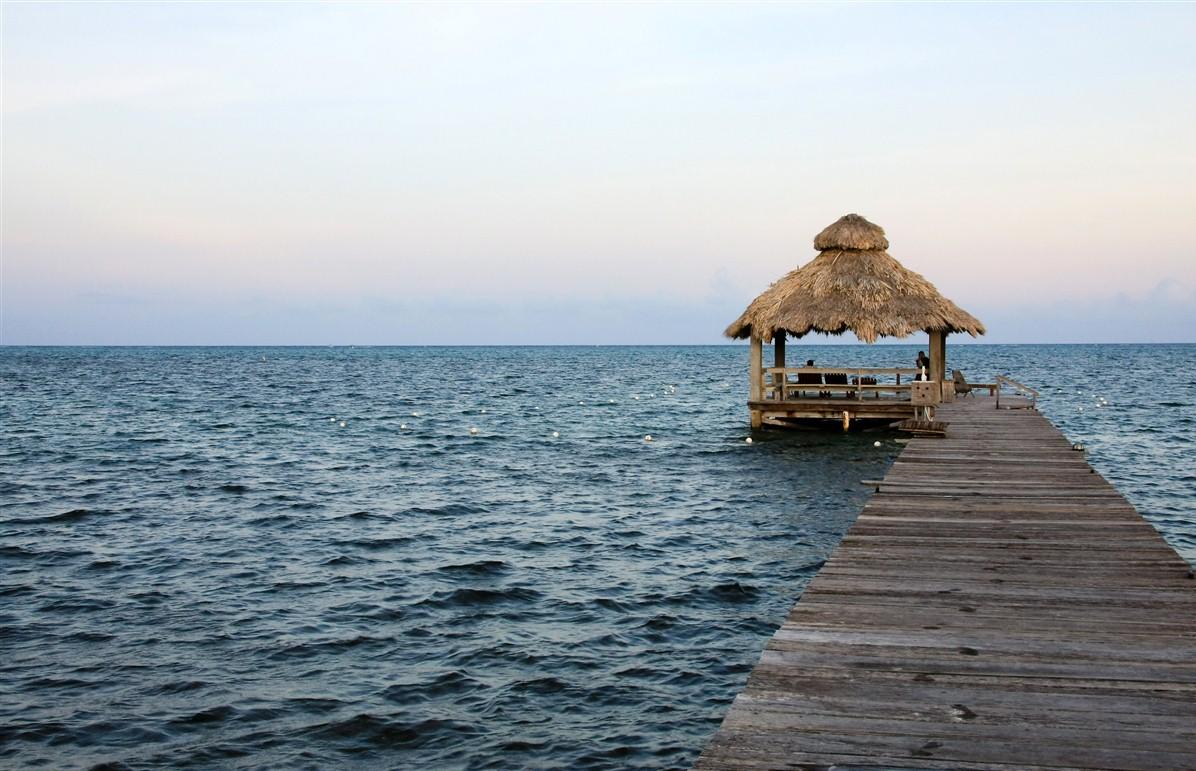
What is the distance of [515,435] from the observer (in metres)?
33.2

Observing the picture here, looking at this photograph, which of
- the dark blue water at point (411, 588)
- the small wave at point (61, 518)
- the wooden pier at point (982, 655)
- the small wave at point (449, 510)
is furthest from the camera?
the small wave at point (449, 510)

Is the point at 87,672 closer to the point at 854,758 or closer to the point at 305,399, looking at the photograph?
the point at 854,758

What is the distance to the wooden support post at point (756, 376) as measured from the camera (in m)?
28.0

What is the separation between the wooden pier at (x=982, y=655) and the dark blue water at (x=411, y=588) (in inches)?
73.7

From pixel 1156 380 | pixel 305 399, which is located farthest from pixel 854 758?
pixel 1156 380

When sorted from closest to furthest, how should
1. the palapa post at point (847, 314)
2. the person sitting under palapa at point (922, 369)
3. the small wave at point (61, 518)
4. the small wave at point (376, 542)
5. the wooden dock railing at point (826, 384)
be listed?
1. the small wave at point (376, 542)
2. the small wave at point (61, 518)
3. the wooden dock railing at point (826, 384)
4. the palapa post at point (847, 314)
5. the person sitting under palapa at point (922, 369)

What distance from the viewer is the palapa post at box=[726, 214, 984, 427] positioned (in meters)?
26.6

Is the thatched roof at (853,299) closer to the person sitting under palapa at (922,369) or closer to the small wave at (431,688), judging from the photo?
the person sitting under palapa at (922,369)

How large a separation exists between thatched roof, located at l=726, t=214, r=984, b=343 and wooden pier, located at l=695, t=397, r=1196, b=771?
1591cm

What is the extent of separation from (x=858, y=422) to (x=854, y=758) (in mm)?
24710

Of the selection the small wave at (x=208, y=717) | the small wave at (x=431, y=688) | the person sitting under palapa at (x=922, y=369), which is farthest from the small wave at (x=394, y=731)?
the person sitting under palapa at (x=922, y=369)

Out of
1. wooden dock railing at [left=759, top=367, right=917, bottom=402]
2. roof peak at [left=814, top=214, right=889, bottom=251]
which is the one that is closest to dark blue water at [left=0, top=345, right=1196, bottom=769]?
wooden dock railing at [left=759, top=367, right=917, bottom=402]

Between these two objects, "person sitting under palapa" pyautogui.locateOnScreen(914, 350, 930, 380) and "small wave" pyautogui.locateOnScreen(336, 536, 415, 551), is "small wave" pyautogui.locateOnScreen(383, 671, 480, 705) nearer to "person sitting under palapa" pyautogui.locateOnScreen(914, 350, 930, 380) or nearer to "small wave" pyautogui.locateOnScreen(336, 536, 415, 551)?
"small wave" pyautogui.locateOnScreen(336, 536, 415, 551)

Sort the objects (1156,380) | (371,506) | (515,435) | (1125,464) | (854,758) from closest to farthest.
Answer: (854,758), (371,506), (1125,464), (515,435), (1156,380)
